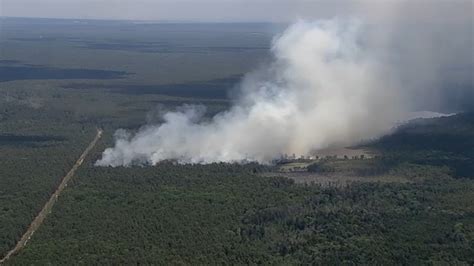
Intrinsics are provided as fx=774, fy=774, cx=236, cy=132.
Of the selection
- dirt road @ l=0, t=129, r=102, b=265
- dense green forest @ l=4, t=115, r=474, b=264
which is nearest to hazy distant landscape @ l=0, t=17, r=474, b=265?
dense green forest @ l=4, t=115, r=474, b=264

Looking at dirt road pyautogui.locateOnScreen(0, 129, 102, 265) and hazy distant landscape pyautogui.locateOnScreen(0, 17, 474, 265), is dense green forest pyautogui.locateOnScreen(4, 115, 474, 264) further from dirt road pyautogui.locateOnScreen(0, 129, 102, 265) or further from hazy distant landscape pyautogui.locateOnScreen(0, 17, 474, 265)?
dirt road pyautogui.locateOnScreen(0, 129, 102, 265)

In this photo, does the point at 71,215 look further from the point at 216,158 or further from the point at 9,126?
the point at 9,126

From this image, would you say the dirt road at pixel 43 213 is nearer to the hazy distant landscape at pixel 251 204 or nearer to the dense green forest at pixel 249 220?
the hazy distant landscape at pixel 251 204

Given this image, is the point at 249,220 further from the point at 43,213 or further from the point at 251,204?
the point at 43,213

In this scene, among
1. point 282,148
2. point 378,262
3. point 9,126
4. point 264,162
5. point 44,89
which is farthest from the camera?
point 44,89

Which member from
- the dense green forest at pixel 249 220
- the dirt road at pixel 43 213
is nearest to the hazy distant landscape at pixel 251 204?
the dense green forest at pixel 249 220

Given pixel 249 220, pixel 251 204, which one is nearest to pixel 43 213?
pixel 249 220

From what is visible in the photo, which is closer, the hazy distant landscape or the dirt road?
the hazy distant landscape

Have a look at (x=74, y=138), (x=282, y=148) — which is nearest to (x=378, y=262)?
(x=282, y=148)

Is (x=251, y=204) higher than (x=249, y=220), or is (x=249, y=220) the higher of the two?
(x=251, y=204)

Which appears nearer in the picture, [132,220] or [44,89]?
[132,220]

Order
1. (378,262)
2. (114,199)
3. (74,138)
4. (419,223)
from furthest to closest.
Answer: (74,138) < (114,199) < (419,223) < (378,262)
